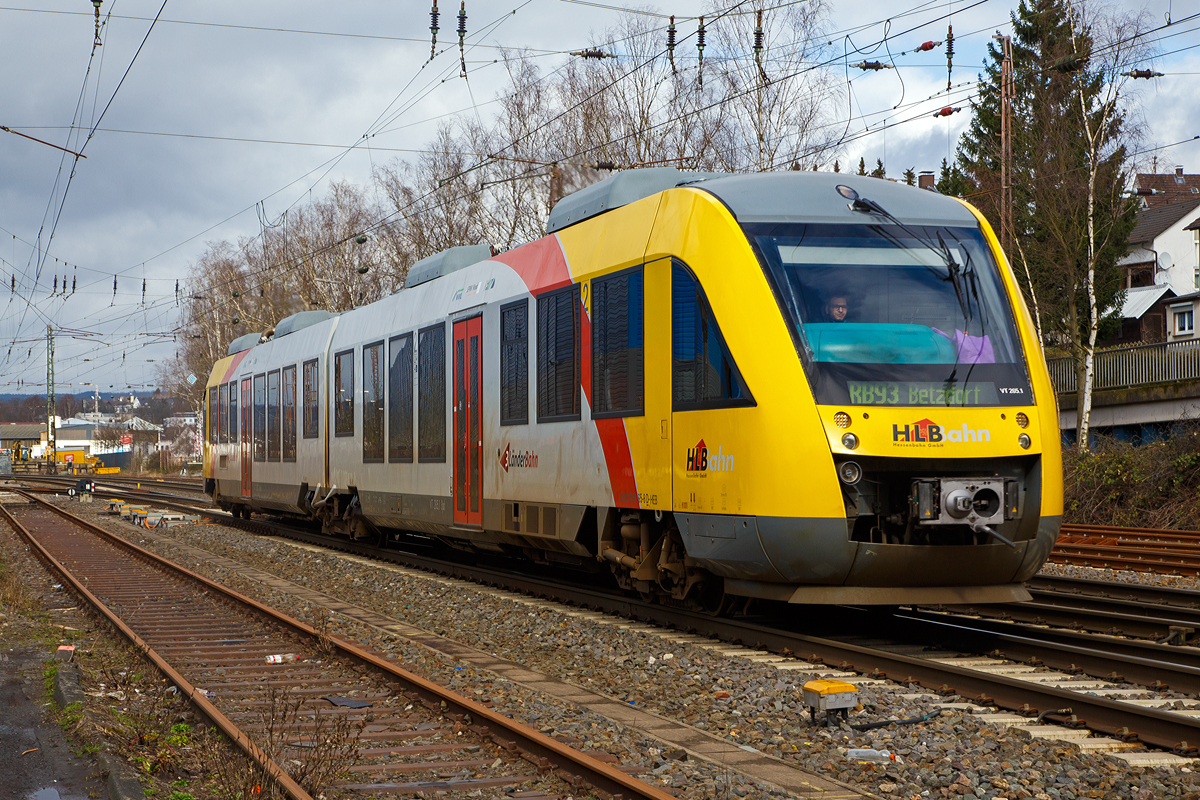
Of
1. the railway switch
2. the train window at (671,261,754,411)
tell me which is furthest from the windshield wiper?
the railway switch

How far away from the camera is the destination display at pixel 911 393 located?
805 cm

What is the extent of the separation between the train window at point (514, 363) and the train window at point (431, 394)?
1817mm

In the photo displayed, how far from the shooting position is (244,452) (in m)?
24.3

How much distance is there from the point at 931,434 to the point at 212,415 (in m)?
22.0

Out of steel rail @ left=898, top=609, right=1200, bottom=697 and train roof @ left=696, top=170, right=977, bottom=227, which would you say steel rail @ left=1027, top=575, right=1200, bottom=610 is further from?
train roof @ left=696, top=170, right=977, bottom=227

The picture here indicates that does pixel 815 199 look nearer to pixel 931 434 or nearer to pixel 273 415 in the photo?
pixel 931 434

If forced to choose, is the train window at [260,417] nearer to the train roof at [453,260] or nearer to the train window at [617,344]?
the train roof at [453,260]

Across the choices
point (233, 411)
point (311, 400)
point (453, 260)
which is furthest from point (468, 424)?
point (233, 411)

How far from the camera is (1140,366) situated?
29.6m

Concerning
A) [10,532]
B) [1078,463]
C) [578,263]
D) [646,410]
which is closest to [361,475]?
[578,263]

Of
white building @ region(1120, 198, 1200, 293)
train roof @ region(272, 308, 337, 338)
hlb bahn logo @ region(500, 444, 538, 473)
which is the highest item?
white building @ region(1120, 198, 1200, 293)

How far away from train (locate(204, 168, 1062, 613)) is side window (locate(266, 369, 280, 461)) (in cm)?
1087

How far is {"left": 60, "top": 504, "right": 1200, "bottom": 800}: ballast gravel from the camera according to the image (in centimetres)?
527

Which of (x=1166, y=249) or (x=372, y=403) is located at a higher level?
(x=1166, y=249)
